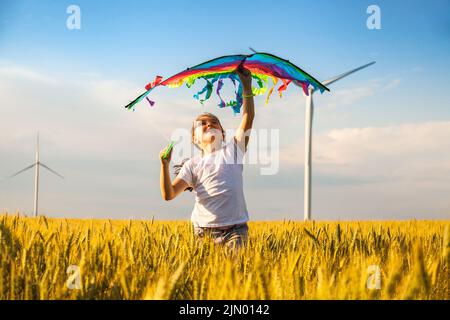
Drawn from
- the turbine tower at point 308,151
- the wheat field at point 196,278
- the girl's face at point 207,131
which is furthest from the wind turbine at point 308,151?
the wheat field at point 196,278

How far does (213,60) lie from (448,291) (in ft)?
9.21

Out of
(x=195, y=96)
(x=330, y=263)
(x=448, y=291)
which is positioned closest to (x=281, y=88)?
(x=195, y=96)

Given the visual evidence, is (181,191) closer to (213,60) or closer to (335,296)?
(213,60)

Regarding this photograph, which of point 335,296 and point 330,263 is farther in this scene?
point 330,263

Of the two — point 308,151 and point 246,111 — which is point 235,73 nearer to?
point 246,111

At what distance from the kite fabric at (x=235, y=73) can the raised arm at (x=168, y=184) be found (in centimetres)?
89

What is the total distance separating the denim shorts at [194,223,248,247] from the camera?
4.43 m

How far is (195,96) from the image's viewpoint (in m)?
5.45

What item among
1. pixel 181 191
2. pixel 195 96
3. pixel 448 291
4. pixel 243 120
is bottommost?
pixel 448 291

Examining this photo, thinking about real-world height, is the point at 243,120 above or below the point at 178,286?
above

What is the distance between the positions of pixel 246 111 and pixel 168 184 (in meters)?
1.01

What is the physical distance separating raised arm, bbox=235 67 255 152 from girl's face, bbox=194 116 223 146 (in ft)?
1.08
